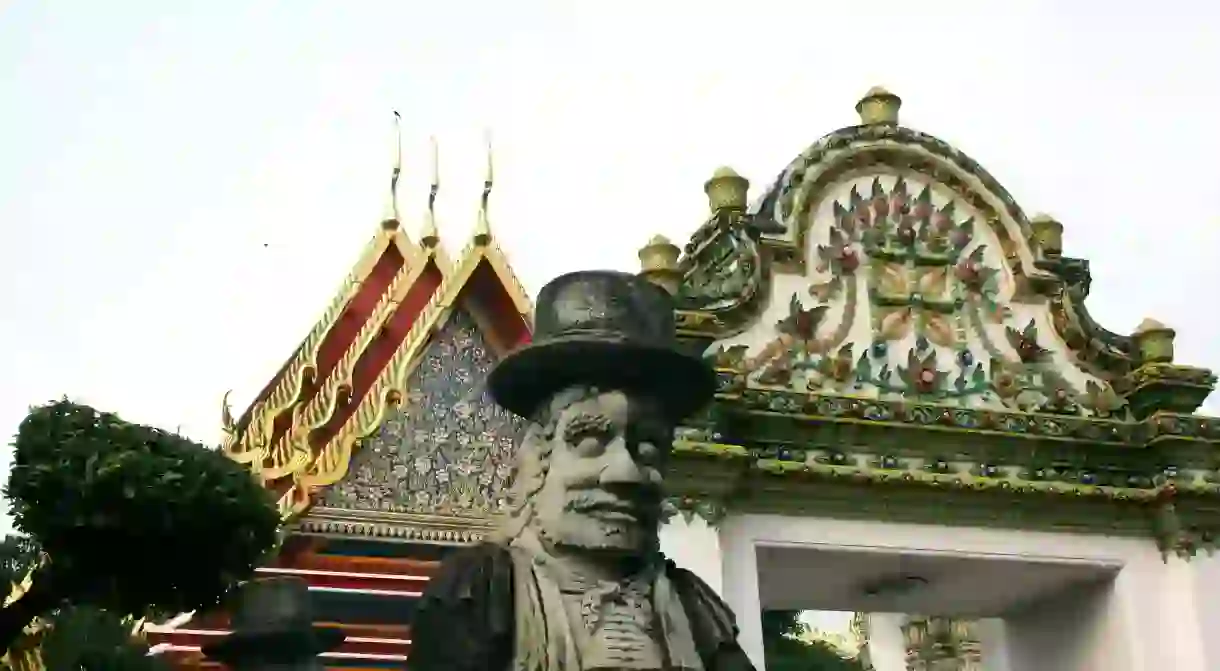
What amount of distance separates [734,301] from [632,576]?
9.88 ft

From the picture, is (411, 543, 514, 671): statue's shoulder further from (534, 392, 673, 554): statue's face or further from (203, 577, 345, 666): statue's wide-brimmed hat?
(203, 577, 345, 666): statue's wide-brimmed hat

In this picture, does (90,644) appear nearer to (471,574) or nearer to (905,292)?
(471,574)

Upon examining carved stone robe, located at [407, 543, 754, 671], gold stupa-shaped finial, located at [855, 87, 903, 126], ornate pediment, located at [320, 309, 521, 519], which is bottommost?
carved stone robe, located at [407, 543, 754, 671]

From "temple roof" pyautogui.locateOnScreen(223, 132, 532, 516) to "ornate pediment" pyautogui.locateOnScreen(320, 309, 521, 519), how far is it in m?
0.08

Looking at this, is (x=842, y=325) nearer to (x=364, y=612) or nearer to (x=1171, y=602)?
(x=1171, y=602)

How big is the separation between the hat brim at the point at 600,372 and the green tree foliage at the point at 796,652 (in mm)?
18141

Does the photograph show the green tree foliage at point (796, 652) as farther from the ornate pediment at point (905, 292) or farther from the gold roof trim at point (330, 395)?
the ornate pediment at point (905, 292)

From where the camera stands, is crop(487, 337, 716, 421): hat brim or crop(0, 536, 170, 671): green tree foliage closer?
crop(487, 337, 716, 421): hat brim

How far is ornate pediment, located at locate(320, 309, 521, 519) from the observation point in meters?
7.32

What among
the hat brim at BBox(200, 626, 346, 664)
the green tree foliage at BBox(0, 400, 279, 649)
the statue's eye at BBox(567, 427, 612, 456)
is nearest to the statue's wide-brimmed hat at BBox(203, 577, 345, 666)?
the hat brim at BBox(200, 626, 346, 664)

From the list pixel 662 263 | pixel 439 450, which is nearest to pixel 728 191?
pixel 662 263

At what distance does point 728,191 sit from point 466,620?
12.2ft

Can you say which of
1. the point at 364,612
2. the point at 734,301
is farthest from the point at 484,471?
the point at 734,301

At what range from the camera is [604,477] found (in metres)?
3.51
